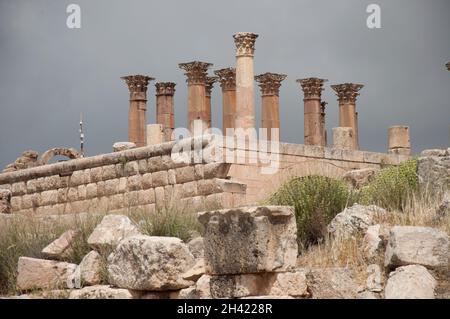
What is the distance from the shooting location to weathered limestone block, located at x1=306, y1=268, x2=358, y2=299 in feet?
37.4

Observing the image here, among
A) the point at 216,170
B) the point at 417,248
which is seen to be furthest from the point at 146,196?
→ the point at 417,248

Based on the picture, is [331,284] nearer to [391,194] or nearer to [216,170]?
[391,194]

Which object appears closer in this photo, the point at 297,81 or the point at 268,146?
the point at 268,146

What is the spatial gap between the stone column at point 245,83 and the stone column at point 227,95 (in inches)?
188

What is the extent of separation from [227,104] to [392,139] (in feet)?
19.7

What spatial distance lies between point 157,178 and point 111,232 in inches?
327

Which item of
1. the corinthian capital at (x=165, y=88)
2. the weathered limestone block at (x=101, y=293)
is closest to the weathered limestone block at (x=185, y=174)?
the weathered limestone block at (x=101, y=293)

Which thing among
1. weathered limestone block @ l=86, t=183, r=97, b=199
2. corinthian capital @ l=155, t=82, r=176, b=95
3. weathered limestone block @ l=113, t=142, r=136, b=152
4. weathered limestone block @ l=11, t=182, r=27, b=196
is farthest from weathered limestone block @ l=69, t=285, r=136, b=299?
corinthian capital @ l=155, t=82, r=176, b=95

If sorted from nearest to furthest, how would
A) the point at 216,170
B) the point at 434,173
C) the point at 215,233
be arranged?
the point at 215,233
the point at 434,173
the point at 216,170

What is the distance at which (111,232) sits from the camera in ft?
46.1

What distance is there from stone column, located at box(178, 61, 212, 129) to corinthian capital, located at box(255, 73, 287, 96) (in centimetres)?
176
